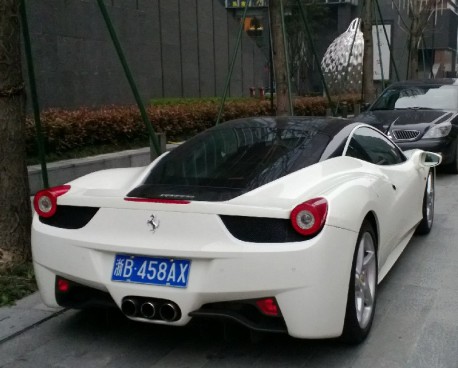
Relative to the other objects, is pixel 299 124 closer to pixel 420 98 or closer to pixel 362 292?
pixel 362 292

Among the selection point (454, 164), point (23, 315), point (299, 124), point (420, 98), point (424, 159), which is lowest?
point (454, 164)

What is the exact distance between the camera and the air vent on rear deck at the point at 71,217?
3.51 m

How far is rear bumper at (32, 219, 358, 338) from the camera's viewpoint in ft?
10.1

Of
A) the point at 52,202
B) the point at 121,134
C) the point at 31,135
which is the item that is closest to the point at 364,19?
the point at 121,134

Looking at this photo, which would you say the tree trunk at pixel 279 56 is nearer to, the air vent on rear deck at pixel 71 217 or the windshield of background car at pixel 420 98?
the windshield of background car at pixel 420 98

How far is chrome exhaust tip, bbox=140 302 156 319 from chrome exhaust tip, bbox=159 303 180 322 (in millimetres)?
40

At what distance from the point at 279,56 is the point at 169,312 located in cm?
857

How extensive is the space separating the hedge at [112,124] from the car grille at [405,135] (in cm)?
403

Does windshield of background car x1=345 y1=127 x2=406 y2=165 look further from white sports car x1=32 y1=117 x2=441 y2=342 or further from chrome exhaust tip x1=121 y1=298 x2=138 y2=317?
chrome exhaust tip x1=121 y1=298 x2=138 y2=317

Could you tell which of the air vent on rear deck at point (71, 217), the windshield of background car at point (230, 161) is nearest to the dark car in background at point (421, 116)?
the windshield of background car at point (230, 161)

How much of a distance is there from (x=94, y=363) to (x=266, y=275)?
1.11m

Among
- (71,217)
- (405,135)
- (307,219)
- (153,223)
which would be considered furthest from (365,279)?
(405,135)

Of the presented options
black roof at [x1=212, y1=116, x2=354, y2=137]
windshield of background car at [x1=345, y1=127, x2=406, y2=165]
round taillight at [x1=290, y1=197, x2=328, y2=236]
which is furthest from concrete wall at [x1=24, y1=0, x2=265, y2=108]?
round taillight at [x1=290, y1=197, x2=328, y2=236]

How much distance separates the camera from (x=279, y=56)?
441 inches
